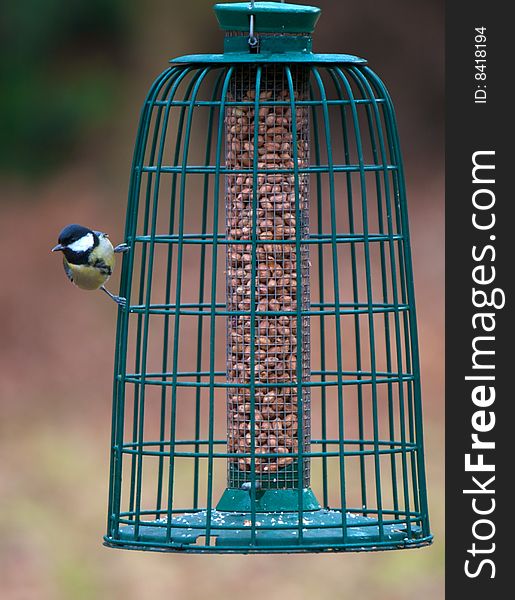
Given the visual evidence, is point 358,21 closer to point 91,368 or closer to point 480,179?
point 91,368

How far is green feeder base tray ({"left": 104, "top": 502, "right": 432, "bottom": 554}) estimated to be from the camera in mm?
5465

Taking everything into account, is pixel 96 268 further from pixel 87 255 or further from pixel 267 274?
pixel 267 274

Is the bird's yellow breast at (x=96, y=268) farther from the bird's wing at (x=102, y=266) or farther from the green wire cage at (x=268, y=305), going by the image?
the green wire cage at (x=268, y=305)

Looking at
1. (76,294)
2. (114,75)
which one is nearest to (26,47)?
(114,75)

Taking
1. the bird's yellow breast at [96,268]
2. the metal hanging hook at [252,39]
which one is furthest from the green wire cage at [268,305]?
the bird's yellow breast at [96,268]

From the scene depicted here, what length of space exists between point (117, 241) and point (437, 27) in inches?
168

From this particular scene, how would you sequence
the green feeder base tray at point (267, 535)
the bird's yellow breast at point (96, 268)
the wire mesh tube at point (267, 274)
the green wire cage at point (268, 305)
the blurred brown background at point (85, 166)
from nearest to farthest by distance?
the green feeder base tray at point (267, 535)
the green wire cage at point (268, 305)
the wire mesh tube at point (267, 274)
the bird's yellow breast at point (96, 268)
the blurred brown background at point (85, 166)

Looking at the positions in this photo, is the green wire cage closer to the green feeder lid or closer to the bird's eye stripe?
the green feeder lid

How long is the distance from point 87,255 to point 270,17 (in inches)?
90.2

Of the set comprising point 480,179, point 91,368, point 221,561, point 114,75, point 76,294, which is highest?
point 114,75

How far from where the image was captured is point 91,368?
50.3 ft

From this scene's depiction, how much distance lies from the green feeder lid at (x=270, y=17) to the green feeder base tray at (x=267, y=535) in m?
1.89

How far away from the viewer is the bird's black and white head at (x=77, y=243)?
771 cm

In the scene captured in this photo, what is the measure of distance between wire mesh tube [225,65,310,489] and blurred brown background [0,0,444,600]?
23.7 ft
